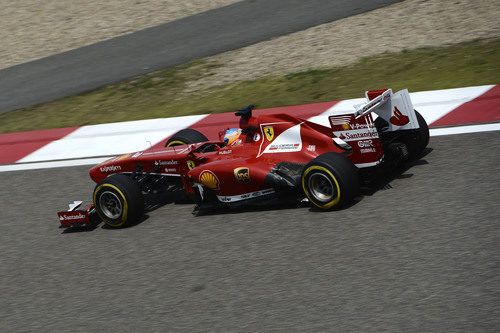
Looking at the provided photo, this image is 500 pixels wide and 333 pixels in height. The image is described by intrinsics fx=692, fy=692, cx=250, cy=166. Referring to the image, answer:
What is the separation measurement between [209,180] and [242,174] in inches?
13.3

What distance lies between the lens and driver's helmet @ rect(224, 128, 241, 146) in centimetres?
651

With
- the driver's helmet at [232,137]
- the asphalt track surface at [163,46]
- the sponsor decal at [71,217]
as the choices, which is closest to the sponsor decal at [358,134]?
the driver's helmet at [232,137]

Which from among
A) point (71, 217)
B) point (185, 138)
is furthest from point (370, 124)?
point (71, 217)

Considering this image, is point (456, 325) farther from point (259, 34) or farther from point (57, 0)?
point (57, 0)

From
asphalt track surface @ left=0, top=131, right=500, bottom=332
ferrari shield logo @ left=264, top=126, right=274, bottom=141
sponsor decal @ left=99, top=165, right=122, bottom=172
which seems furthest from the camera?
sponsor decal @ left=99, top=165, right=122, bottom=172

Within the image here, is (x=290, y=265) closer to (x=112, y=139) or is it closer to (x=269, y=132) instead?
(x=269, y=132)

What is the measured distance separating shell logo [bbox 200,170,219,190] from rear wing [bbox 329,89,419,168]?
3.75 ft

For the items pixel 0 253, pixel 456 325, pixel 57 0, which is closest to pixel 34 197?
pixel 0 253

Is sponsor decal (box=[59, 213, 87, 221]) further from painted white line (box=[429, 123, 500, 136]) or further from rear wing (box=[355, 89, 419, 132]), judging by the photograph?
painted white line (box=[429, 123, 500, 136])

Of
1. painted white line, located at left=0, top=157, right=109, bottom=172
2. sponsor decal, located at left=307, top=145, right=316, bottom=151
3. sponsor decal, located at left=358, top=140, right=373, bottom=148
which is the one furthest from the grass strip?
sponsor decal, located at left=358, top=140, right=373, bottom=148

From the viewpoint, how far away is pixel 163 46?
41.3ft

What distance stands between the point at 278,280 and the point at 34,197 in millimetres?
3800

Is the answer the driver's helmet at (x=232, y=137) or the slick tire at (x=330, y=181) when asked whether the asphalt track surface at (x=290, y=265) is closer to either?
the slick tire at (x=330, y=181)

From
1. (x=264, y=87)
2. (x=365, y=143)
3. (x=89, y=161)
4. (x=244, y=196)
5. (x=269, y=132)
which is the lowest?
(x=244, y=196)
